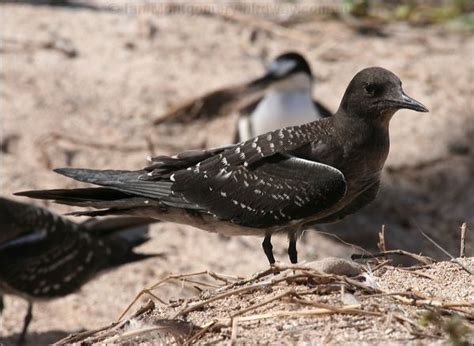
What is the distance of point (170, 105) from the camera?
9.68 meters

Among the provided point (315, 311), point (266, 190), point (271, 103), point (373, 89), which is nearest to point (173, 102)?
point (271, 103)

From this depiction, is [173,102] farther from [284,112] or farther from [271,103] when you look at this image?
[284,112]

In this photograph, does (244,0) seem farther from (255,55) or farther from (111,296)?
(111,296)

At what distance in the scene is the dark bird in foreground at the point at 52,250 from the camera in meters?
7.16

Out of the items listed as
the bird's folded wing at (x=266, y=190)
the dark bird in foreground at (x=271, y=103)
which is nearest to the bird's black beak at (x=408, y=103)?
the bird's folded wing at (x=266, y=190)

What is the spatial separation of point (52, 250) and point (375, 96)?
117 inches

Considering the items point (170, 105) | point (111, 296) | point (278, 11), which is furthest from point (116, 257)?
point (278, 11)

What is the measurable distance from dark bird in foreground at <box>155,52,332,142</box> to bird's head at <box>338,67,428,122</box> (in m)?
3.65

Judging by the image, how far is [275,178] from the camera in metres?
5.45

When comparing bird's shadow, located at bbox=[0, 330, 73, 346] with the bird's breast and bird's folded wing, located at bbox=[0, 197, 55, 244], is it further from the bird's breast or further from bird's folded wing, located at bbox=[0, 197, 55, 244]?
the bird's breast

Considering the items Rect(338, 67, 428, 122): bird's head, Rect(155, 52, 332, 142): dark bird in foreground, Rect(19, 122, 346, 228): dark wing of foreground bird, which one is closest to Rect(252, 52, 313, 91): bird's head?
Rect(155, 52, 332, 142): dark bird in foreground

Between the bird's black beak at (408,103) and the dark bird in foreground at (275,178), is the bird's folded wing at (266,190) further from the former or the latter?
the bird's black beak at (408,103)

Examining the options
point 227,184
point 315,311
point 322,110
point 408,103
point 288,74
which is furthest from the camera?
point 322,110

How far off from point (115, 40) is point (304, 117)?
226 centimetres
